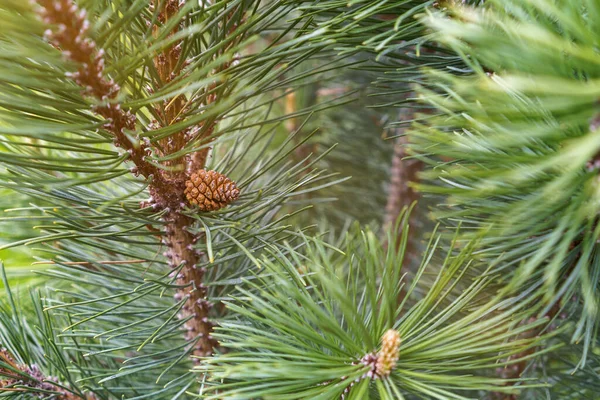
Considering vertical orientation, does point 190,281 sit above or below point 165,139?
below

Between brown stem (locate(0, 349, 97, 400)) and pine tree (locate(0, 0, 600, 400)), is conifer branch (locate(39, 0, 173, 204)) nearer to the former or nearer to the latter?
pine tree (locate(0, 0, 600, 400))

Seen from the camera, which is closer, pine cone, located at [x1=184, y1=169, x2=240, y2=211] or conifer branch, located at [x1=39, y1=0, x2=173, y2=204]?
conifer branch, located at [x1=39, y1=0, x2=173, y2=204]

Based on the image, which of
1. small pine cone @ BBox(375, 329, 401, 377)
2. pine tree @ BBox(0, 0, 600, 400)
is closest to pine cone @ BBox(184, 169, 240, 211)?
pine tree @ BBox(0, 0, 600, 400)

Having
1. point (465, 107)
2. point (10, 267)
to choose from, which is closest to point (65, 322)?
point (10, 267)

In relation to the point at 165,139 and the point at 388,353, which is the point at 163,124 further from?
the point at 388,353

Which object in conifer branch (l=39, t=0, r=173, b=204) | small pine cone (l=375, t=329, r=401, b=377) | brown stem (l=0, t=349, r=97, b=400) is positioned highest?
conifer branch (l=39, t=0, r=173, b=204)

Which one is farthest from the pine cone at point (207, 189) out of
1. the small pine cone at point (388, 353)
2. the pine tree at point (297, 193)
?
the small pine cone at point (388, 353)

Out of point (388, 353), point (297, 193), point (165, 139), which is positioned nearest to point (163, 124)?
point (165, 139)

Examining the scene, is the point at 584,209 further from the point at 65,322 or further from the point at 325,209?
the point at 325,209
